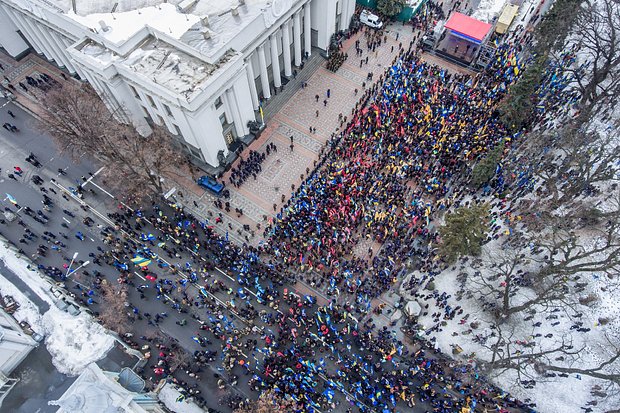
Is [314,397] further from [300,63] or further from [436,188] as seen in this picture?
[300,63]

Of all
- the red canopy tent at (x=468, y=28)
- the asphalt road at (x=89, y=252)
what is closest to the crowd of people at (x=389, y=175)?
the red canopy tent at (x=468, y=28)

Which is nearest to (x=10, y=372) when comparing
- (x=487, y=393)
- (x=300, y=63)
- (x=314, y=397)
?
(x=314, y=397)

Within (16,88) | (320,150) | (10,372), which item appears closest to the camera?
(10,372)

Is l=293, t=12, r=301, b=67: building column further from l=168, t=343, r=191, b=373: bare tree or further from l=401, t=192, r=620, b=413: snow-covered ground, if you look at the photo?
l=168, t=343, r=191, b=373: bare tree

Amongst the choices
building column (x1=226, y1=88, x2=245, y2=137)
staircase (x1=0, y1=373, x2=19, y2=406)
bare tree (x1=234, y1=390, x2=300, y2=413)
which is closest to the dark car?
building column (x1=226, y1=88, x2=245, y2=137)

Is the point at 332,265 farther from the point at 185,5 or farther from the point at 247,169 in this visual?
the point at 185,5

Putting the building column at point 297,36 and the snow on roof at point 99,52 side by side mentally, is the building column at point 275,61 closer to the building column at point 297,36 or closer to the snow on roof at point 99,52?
the building column at point 297,36
